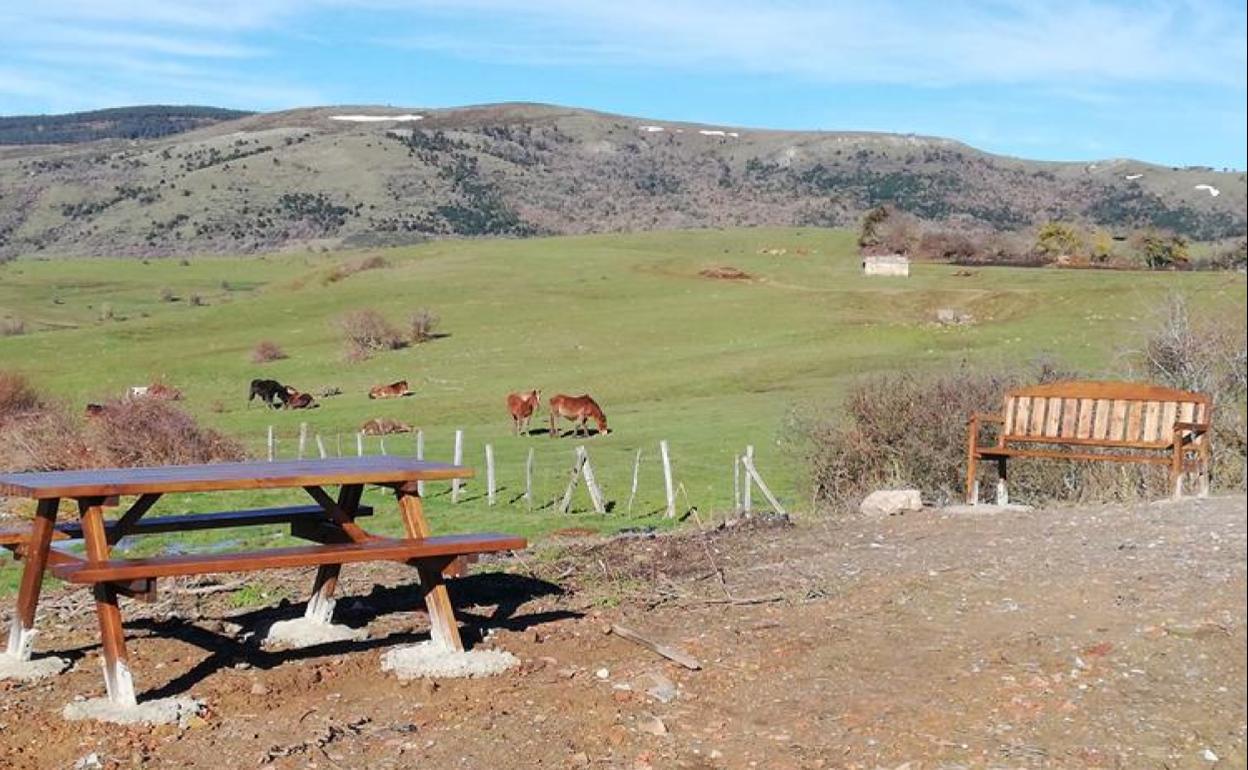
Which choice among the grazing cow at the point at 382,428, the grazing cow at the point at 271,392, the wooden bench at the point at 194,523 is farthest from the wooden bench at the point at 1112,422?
the grazing cow at the point at 271,392

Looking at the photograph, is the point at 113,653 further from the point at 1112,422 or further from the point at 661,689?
the point at 1112,422

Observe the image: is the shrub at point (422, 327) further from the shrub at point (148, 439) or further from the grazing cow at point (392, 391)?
the shrub at point (148, 439)

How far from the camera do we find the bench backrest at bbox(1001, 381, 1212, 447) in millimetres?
13648

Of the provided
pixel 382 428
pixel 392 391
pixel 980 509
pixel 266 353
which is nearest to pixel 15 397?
pixel 382 428

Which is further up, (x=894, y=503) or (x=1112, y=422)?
(x=1112, y=422)

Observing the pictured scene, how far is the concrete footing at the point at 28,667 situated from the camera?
301 inches

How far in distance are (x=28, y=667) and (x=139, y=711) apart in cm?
135

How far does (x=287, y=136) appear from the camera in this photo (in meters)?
170

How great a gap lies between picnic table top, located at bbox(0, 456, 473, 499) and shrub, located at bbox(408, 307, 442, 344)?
47113 millimetres

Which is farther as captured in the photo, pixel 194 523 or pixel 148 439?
pixel 148 439

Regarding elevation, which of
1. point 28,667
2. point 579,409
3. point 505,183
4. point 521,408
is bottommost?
point 521,408

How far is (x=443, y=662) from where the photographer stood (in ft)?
25.0

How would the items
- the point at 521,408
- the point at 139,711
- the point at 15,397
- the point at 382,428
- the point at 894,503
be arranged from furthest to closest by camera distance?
1. the point at 382,428
2. the point at 521,408
3. the point at 15,397
4. the point at 894,503
5. the point at 139,711

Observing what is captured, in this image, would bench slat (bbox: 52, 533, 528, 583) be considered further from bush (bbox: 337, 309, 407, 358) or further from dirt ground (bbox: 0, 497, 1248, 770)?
bush (bbox: 337, 309, 407, 358)
